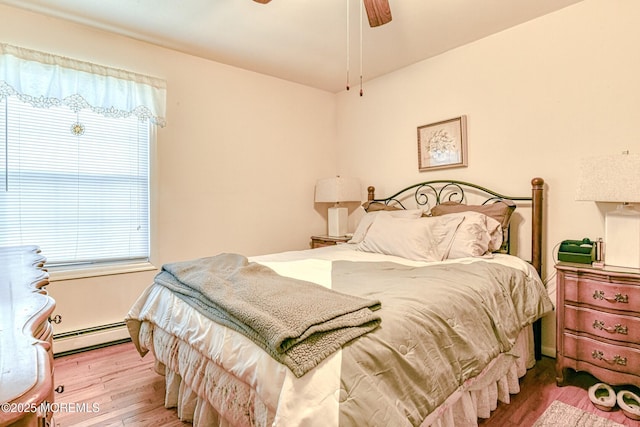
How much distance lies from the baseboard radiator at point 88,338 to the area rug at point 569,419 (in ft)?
9.54

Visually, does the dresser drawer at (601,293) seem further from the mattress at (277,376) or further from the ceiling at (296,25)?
the ceiling at (296,25)

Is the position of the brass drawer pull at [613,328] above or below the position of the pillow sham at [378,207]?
below

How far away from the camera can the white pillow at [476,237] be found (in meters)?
2.28

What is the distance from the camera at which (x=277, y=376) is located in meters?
0.99

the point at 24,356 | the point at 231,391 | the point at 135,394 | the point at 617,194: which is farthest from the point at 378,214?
the point at 24,356

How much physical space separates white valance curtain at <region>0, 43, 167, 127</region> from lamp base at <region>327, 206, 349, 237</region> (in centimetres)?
189

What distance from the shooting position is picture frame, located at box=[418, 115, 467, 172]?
9.43 ft

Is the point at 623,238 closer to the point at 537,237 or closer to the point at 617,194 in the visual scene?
the point at 617,194

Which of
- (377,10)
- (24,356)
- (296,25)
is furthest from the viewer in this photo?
(296,25)

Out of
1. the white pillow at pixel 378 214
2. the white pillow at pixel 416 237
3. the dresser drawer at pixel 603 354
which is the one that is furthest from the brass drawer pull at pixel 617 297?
the white pillow at pixel 378 214

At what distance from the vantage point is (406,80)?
3295mm

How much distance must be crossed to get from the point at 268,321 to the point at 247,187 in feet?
8.10

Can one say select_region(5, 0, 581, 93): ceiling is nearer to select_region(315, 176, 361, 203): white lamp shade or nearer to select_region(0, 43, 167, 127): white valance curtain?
select_region(0, 43, 167, 127): white valance curtain

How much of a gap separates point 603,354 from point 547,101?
1693 mm
